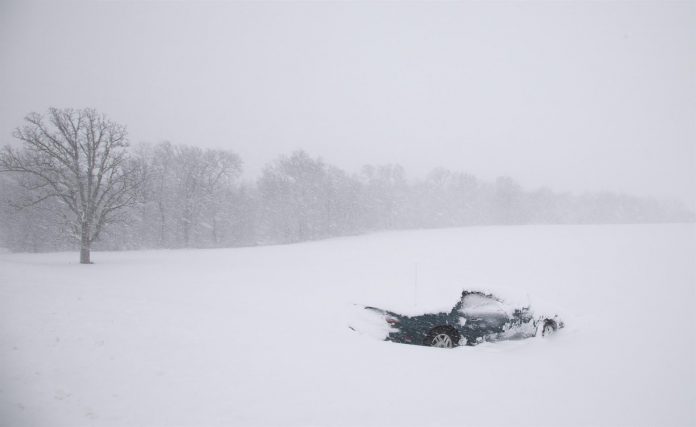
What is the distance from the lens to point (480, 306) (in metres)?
7.95

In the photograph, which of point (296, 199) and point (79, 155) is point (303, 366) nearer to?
point (79, 155)

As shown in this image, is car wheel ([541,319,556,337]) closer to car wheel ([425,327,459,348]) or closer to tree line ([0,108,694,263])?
car wheel ([425,327,459,348])

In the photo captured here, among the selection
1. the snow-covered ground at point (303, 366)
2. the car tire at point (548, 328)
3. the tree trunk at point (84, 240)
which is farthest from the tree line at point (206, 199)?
the car tire at point (548, 328)

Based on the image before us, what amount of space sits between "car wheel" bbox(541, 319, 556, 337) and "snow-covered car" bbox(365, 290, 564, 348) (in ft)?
1.51

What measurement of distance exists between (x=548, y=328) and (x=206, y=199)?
138 ft

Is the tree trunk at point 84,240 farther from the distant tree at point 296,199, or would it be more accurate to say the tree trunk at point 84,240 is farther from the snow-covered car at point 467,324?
the distant tree at point 296,199

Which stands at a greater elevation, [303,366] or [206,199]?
[206,199]

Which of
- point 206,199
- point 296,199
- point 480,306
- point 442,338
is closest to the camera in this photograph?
point 442,338

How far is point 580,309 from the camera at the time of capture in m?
11.1

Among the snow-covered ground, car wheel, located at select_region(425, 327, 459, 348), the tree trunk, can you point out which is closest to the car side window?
the snow-covered ground

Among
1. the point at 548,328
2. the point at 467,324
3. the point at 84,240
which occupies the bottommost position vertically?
the point at 548,328

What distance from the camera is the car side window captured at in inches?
307

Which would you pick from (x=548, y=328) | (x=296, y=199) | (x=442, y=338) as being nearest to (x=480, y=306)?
(x=442, y=338)

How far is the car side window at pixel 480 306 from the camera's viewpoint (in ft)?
25.6
